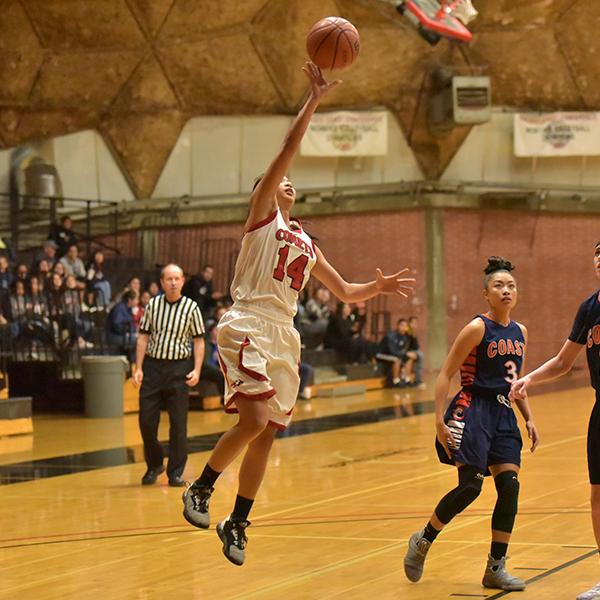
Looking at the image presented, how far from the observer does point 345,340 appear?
24484mm

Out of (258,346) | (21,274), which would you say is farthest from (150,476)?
(21,274)

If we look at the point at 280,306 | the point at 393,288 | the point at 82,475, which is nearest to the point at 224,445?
the point at 280,306

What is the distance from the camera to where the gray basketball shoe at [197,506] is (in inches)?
262

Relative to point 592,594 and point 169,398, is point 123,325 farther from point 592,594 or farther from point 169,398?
point 592,594

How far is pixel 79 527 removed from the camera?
349 inches

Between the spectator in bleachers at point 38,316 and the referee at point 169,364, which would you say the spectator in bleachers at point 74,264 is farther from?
the referee at point 169,364

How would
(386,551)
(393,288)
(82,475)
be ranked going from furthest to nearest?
(82,475)
(386,551)
(393,288)

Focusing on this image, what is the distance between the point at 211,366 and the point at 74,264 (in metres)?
4.44

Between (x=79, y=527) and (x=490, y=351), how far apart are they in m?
3.58

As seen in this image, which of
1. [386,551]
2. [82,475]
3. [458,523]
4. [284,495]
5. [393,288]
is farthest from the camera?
[82,475]

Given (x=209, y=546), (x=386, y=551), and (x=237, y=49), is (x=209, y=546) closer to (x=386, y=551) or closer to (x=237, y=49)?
(x=386, y=551)

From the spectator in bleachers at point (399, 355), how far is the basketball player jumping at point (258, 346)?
17501 mm

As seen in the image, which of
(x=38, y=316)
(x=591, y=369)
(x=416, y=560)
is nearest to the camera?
(x=591, y=369)

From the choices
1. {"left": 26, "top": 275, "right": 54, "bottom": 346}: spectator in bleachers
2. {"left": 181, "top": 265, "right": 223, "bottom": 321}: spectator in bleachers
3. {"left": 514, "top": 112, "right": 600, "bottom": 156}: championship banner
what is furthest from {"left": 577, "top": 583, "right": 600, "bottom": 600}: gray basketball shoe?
{"left": 514, "top": 112, "right": 600, "bottom": 156}: championship banner
